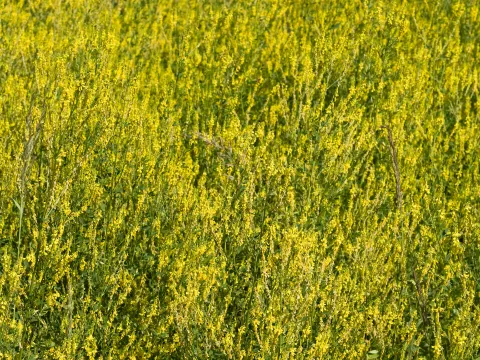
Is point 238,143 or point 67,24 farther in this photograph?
point 67,24

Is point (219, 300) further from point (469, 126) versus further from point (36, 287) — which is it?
point (469, 126)

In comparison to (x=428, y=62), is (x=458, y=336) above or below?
below

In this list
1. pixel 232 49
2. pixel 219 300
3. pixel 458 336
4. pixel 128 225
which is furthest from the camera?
pixel 232 49

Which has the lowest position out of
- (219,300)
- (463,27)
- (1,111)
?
(219,300)

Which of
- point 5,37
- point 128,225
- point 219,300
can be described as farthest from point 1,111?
point 219,300

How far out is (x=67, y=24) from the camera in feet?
16.2

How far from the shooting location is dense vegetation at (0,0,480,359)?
8.73 feet

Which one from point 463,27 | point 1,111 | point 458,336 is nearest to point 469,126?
point 463,27

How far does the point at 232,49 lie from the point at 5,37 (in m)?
1.25

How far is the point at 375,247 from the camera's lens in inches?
119

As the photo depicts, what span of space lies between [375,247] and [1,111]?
1.91 m

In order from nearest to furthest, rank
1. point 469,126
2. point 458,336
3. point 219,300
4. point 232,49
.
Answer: point 458,336
point 219,300
point 469,126
point 232,49

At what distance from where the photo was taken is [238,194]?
327 cm

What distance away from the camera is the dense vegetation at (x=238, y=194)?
266cm
